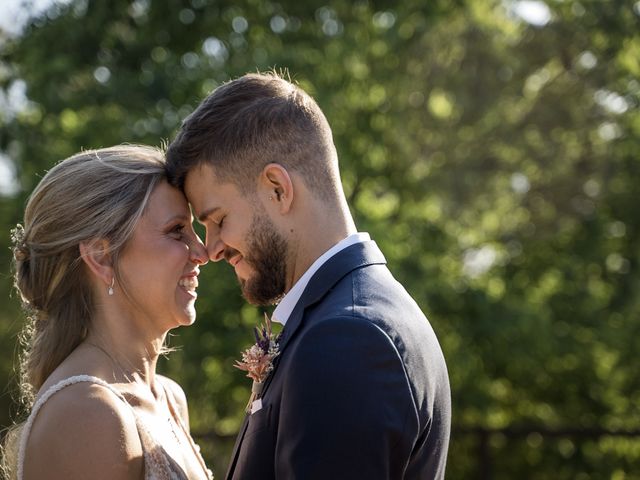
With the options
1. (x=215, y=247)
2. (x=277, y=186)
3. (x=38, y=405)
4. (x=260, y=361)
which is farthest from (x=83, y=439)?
(x=277, y=186)

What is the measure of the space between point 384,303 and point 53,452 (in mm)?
1188

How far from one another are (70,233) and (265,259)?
0.85 metres

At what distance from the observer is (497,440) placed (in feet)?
36.2

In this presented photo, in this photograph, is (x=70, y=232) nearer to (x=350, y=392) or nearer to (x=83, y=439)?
(x=83, y=439)

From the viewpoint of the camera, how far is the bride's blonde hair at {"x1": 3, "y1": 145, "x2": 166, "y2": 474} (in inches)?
133

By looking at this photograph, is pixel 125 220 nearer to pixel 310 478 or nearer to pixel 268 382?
pixel 268 382

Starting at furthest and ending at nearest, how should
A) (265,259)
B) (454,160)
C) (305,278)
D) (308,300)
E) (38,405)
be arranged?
1. (454,160)
2. (38,405)
3. (265,259)
4. (305,278)
5. (308,300)

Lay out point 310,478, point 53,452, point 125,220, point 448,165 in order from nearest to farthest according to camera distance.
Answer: point 310,478, point 53,452, point 125,220, point 448,165

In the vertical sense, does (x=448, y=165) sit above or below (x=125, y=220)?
below

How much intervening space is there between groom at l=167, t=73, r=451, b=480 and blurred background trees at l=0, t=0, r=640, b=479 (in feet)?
18.3

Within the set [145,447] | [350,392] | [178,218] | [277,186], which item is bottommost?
[145,447]

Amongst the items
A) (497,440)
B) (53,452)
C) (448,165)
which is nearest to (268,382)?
(53,452)

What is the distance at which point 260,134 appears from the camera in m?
2.93

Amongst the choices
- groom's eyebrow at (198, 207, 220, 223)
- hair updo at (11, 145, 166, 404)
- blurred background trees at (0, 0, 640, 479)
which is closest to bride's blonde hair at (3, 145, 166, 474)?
hair updo at (11, 145, 166, 404)
